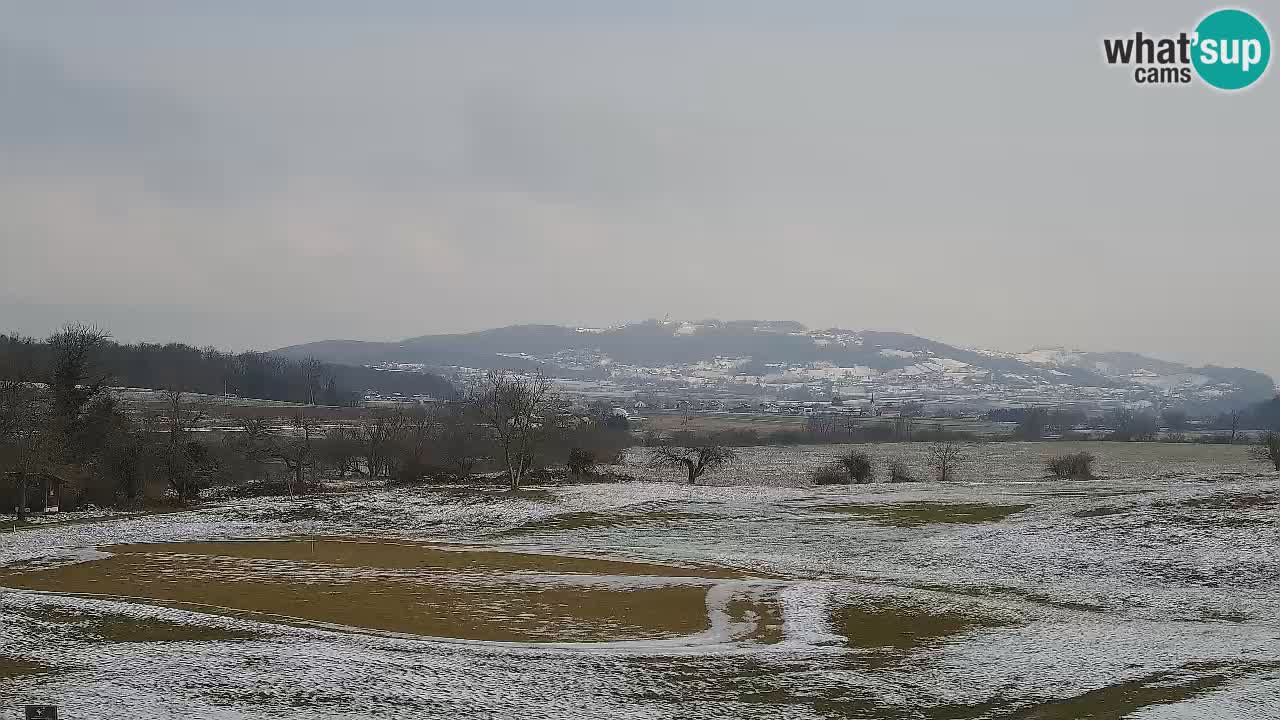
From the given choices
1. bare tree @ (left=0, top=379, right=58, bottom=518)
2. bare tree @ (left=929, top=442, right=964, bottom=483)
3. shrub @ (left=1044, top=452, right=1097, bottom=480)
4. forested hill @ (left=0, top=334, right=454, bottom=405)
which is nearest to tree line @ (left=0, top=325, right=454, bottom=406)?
forested hill @ (left=0, top=334, right=454, bottom=405)

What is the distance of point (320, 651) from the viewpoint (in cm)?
2348

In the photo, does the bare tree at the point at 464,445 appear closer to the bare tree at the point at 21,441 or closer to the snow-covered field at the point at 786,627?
the snow-covered field at the point at 786,627

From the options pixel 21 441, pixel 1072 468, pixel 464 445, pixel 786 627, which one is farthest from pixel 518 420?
pixel 786 627

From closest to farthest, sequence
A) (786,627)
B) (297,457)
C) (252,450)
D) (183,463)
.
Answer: (786,627)
(183,463)
(297,457)
(252,450)

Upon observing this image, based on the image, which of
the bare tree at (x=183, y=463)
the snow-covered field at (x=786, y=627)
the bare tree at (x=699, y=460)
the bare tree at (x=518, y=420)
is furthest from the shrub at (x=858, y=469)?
the bare tree at (x=183, y=463)

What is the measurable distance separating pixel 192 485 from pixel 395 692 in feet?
185

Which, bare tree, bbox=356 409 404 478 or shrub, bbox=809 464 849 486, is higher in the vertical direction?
bare tree, bbox=356 409 404 478

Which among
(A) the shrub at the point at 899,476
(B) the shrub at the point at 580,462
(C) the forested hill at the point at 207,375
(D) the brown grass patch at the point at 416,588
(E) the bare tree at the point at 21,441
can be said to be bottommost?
(A) the shrub at the point at 899,476

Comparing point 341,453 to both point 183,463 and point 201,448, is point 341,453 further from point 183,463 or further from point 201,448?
point 183,463

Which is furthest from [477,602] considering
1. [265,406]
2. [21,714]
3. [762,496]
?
[265,406]

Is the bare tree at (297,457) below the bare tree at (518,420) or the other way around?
below

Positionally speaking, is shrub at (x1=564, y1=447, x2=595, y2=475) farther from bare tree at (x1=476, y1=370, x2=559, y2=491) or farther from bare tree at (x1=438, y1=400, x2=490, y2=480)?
bare tree at (x1=438, y1=400, x2=490, y2=480)

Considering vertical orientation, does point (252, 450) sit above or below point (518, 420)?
below

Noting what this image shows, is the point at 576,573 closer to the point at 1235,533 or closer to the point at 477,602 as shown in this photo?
the point at 477,602
